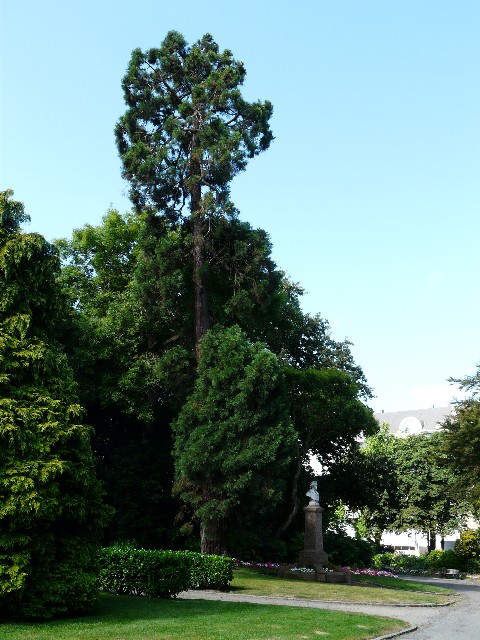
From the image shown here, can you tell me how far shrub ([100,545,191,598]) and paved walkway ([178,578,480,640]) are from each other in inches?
33.3

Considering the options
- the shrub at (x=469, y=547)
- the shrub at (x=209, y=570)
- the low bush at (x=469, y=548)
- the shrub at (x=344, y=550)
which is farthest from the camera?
the shrub at (x=469, y=547)

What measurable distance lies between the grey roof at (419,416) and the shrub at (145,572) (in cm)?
7503

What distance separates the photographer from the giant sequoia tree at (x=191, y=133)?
26016mm

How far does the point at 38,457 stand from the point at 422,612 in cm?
950

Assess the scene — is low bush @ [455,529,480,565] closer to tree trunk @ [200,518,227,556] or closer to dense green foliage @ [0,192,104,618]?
tree trunk @ [200,518,227,556]

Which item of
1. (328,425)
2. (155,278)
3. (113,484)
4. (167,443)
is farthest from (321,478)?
(155,278)

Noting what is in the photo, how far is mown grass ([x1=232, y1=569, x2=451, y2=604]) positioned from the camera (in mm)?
17500

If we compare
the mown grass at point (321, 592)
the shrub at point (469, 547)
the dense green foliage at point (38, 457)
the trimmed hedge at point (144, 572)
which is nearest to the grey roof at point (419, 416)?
the shrub at point (469, 547)

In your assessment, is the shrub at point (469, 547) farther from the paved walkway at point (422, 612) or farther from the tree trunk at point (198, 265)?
the tree trunk at point (198, 265)

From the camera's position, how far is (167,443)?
29.2 meters

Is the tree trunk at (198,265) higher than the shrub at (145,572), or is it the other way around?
the tree trunk at (198,265)

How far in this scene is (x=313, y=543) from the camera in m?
24.5

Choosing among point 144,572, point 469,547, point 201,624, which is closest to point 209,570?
point 144,572

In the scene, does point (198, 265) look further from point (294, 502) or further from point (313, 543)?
point (294, 502)
